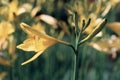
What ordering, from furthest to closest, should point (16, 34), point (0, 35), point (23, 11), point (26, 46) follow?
point (16, 34) → point (23, 11) → point (0, 35) → point (26, 46)

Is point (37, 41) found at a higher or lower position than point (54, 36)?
higher

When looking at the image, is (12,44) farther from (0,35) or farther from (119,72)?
(119,72)

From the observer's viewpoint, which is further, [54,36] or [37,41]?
[54,36]

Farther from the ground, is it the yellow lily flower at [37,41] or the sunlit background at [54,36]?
the yellow lily flower at [37,41]

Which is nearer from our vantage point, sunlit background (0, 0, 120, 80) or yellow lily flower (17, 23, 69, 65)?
yellow lily flower (17, 23, 69, 65)

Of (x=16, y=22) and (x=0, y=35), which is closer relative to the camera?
(x=0, y=35)

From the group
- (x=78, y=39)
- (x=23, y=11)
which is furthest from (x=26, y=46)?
(x=23, y=11)

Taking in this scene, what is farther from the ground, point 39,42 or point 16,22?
point 39,42

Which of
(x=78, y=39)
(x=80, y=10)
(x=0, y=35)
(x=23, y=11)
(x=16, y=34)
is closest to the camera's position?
(x=78, y=39)

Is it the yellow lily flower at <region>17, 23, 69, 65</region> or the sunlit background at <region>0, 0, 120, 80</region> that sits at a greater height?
the yellow lily flower at <region>17, 23, 69, 65</region>

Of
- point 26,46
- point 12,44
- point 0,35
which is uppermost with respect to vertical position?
point 26,46

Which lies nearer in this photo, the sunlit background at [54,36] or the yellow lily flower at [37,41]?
the yellow lily flower at [37,41]
